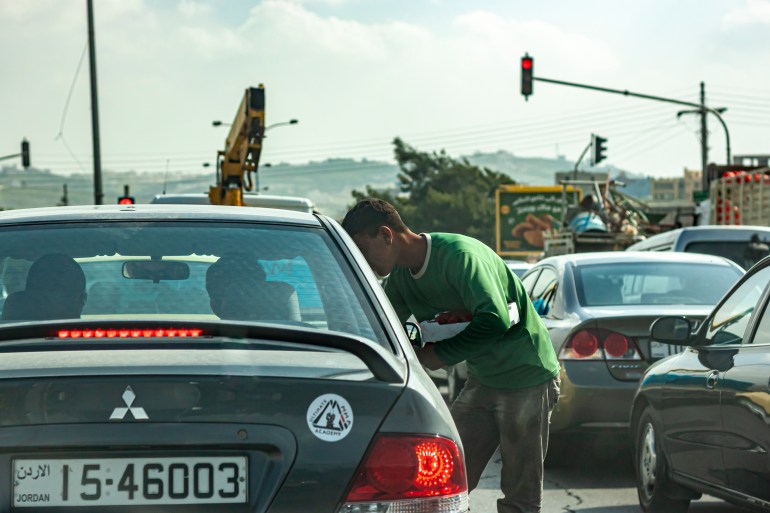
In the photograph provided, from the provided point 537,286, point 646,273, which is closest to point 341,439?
point 646,273

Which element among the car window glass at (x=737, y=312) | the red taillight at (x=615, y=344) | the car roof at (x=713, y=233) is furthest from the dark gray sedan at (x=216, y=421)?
the car roof at (x=713, y=233)

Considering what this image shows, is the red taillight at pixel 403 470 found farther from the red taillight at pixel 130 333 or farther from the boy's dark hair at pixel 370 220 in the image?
the boy's dark hair at pixel 370 220

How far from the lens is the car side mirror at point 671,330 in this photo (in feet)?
22.1

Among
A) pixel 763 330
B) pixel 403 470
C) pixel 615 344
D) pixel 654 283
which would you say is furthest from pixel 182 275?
pixel 654 283

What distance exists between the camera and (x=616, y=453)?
1023cm

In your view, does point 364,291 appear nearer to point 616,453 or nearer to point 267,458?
point 267,458

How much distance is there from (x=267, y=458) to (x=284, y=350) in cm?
29

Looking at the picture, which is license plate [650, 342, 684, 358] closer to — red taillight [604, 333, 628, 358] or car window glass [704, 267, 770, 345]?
red taillight [604, 333, 628, 358]

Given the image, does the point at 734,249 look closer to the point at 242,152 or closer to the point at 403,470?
A: the point at 242,152

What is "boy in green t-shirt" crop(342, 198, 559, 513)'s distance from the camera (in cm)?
534

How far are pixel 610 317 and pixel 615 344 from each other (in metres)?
0.18

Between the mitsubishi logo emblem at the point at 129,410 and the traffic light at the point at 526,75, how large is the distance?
3033cm

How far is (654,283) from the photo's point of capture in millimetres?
10547

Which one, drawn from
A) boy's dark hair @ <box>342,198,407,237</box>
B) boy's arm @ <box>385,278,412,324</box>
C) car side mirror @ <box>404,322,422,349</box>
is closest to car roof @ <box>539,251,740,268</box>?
boy's arm @ <box>385,278,412,324</box>
